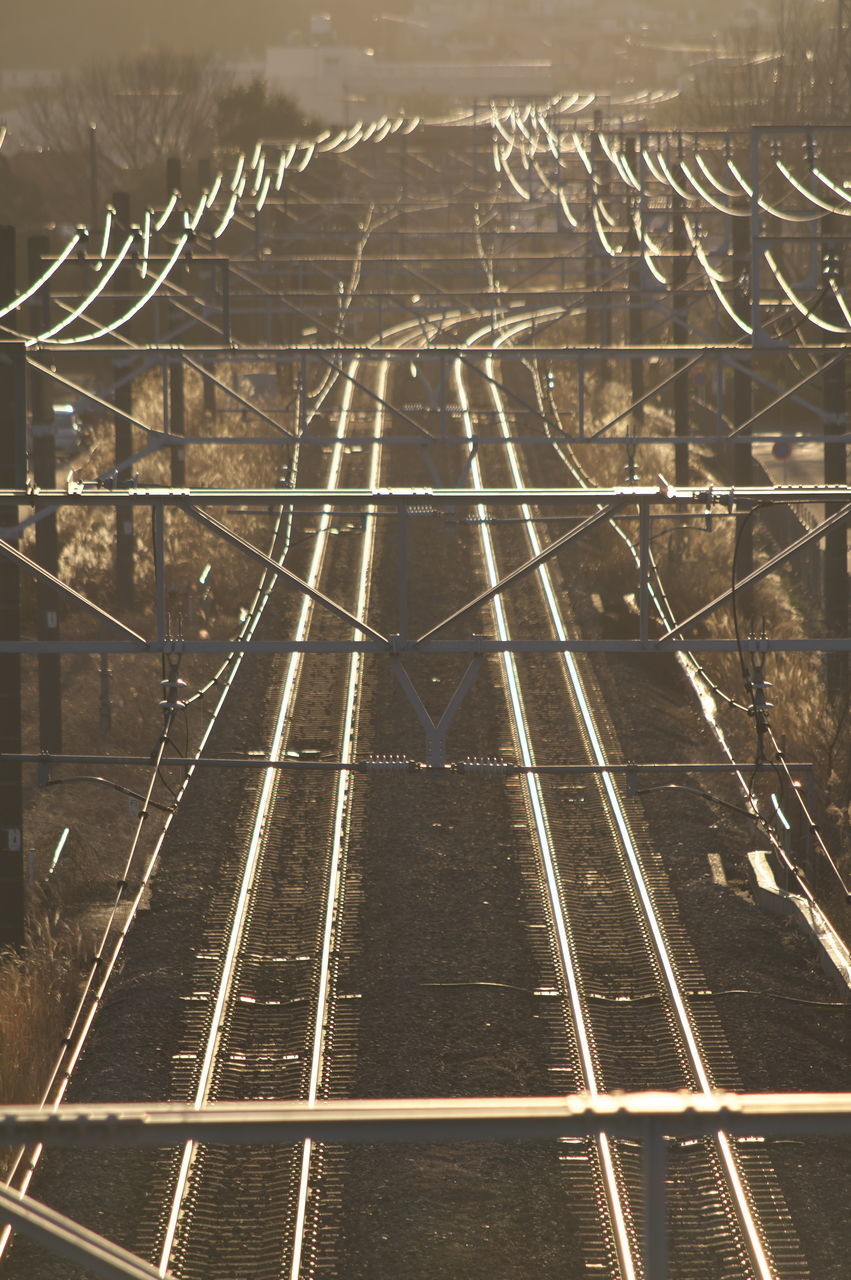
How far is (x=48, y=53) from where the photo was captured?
107 metres

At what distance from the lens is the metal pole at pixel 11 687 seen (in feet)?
36.6

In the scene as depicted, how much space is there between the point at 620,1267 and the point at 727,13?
15485 cm

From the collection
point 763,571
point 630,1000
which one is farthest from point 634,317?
point 763,571

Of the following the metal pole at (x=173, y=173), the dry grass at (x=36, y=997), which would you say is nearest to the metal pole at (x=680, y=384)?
the metal pole at (x=173, y=173)

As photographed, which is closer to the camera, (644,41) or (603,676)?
(603,676)

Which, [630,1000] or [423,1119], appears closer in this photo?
[423,1119]

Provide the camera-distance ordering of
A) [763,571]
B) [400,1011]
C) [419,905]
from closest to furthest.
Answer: [763,571] < [400,1011] < [419,905]

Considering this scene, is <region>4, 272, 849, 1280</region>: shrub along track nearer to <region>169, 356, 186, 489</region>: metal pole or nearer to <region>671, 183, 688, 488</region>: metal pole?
<region>169, 356, 186, 489</region>: metal pole

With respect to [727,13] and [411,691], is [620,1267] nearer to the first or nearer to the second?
[411,691]

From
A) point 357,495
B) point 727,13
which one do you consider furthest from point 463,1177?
point 727,13

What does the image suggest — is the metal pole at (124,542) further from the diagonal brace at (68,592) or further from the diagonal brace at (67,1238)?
the diagonal brace at (67,1238)

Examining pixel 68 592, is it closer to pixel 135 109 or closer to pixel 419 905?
pixel 419 905

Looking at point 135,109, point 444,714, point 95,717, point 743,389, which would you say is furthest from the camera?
point 135,109

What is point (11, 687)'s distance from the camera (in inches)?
447
